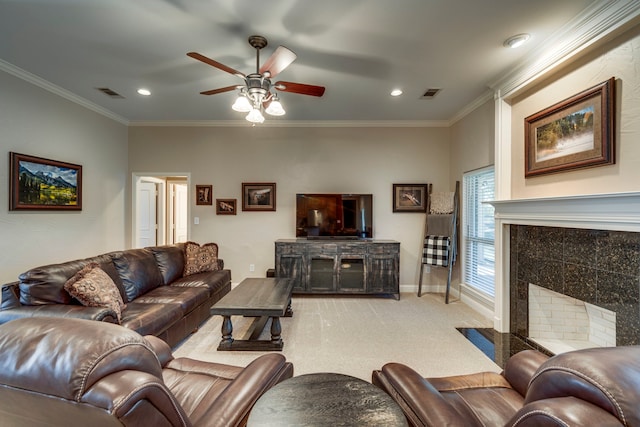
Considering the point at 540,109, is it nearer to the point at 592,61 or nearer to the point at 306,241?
Result: the point at 592,61

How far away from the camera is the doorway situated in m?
4.88

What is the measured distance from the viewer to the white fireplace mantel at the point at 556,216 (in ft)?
6.04

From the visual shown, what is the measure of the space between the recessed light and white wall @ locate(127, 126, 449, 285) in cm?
219

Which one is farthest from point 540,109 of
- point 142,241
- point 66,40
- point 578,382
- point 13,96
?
point 142,241

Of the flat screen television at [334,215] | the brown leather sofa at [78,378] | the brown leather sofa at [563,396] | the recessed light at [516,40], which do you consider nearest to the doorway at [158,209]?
the flat screen television at [334,215]

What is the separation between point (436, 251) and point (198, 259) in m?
3.55

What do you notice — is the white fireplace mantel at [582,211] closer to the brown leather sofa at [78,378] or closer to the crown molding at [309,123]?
the crown molding at [309,123]

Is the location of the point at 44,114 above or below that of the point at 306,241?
above

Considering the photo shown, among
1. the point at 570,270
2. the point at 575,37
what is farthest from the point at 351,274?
the point at 575,37

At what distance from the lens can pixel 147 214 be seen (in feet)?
18.1

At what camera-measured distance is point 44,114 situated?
11.3 ft

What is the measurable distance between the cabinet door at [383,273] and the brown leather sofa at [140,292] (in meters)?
2.14

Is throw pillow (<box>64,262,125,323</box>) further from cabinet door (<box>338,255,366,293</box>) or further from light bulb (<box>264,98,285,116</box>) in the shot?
cabinet door (<box>338,255,366,293</box>)

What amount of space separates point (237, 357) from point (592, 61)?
12.8 feet
